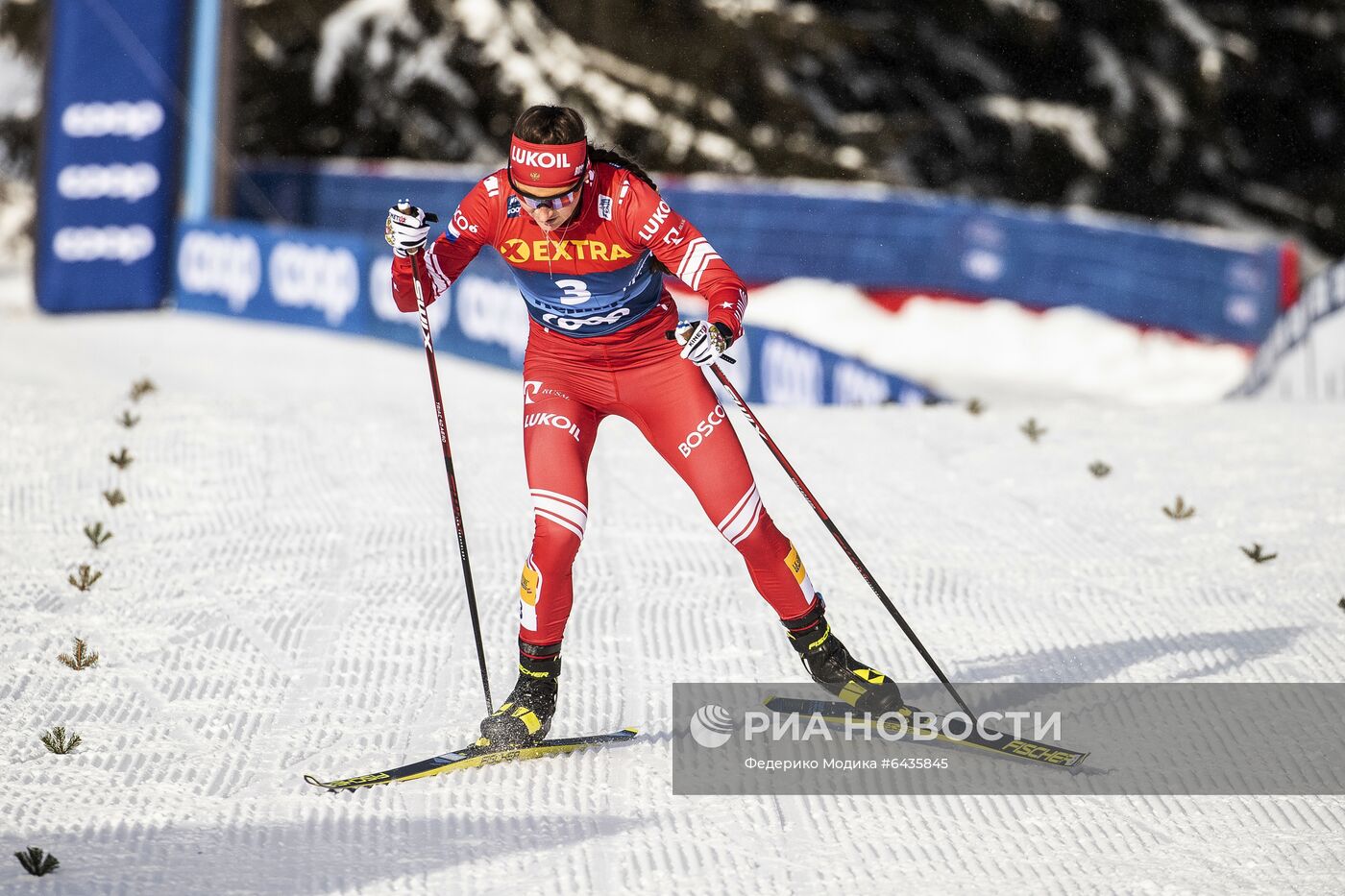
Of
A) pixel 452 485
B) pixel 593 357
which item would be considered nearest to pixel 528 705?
pixel 452 485

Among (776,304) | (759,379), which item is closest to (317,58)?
(776,304)

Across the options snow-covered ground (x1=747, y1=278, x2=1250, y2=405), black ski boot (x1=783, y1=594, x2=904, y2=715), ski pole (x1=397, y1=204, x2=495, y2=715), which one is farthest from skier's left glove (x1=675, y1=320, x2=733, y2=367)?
snow-covered ground (x1=747, y1=278, x2=1250, y2=405)

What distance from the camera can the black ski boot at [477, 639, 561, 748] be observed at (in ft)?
16.0

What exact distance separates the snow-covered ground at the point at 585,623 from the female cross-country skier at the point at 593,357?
530 mm

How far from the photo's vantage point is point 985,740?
16.5 feet

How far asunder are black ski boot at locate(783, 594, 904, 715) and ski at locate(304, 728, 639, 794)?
60 cm

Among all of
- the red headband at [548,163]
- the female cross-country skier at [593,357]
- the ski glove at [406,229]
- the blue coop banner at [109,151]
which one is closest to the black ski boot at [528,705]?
the female cross-country skier at [593,357]

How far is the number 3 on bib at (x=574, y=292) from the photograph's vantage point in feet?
16.1

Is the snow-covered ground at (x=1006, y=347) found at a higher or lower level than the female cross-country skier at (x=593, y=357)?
lower

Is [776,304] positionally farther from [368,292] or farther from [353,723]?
[353,723]

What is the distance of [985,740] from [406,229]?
7.64 ft
